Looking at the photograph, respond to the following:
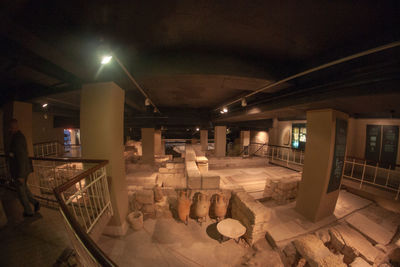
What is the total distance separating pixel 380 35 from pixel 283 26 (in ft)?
4.20

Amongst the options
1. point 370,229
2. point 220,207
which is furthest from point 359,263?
point 220,207

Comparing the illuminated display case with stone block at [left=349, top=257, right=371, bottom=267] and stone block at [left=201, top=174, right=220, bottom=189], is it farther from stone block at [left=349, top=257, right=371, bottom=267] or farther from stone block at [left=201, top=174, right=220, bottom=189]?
stone block at [left=201, top=174, right=220, bottom=189]

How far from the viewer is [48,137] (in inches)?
368

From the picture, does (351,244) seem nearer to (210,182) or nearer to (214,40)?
(210,182)

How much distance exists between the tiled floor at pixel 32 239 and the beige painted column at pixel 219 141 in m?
8.21

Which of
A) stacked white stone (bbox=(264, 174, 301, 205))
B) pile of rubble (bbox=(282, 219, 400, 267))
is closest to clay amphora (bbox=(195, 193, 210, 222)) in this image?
pile of rubble (bbox=(282, 219, 400, 267))

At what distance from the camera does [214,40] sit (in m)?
1.92

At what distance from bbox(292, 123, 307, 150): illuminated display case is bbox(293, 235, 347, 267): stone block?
783 cm

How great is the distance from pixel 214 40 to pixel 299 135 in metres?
10.5

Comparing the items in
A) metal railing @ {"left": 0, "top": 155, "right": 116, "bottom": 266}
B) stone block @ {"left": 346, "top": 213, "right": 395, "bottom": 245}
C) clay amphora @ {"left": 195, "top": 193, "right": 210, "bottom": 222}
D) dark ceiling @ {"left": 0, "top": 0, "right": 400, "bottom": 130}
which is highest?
dark ceiling @ {"left": 0, "top": 0, "right": 400, "bottom": 130}

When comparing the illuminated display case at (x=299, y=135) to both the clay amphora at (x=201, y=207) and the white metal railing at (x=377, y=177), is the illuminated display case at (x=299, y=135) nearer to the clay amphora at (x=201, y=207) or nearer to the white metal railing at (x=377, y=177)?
the white metal railing at (x=377, y=177)

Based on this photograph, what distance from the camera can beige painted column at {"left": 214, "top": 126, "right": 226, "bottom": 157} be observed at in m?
9.54

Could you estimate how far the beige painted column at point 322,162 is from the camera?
3.30 meters

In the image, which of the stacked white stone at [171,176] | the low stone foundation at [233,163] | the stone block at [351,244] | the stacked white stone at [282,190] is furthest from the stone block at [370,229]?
the stacked white stone at [171,176]
